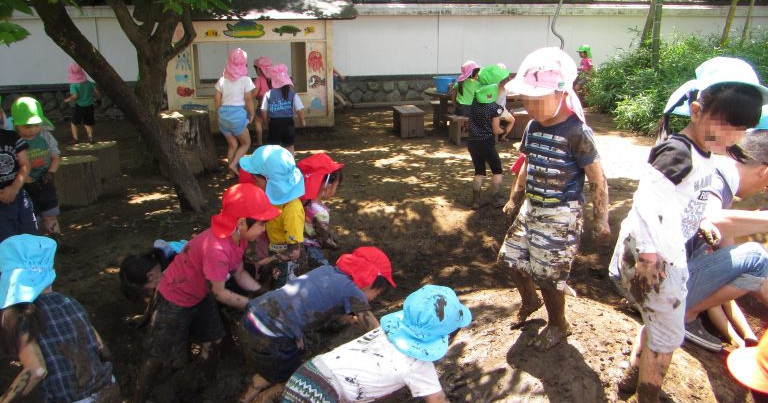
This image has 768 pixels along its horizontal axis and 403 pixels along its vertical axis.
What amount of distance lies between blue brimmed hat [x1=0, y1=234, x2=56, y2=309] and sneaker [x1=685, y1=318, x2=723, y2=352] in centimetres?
334

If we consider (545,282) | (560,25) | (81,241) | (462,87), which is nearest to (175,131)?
(81,241)

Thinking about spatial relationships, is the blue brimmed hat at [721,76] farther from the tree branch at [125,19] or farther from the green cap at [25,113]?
the tree branch at [125,19]

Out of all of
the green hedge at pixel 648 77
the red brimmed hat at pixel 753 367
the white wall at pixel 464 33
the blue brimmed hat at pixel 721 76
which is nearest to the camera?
the red brimmed hat at pixel 753 367

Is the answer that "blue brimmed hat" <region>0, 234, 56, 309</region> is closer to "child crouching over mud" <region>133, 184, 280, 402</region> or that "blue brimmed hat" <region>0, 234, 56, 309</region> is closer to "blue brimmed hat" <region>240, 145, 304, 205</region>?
"child crouching over mud" <region>133, 184, 280, 402</region>

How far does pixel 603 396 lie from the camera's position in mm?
2807

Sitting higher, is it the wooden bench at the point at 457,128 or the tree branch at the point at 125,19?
the tree branch at the point at 125,19

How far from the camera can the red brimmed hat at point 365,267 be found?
2.91m

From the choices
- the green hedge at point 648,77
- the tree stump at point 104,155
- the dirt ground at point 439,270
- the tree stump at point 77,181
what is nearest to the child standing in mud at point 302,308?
the dirt ground at point 439,270

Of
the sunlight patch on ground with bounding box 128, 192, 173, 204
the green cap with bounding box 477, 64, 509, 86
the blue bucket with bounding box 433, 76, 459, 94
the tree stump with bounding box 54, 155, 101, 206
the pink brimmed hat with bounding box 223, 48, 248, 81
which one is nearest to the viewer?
the green cap with bounding box 477, 64, 509, 86

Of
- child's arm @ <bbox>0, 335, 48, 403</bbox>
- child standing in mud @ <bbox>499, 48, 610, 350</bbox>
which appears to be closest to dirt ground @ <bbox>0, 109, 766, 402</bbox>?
child standing in mud @ <bbox>499, 48, 610, 350</bbox>

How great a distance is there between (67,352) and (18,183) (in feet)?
6.90

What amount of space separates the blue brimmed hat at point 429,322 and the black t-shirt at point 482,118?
3.65 meters

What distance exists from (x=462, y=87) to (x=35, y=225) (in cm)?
503

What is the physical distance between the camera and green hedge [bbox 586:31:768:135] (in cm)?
1022
